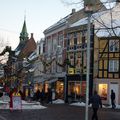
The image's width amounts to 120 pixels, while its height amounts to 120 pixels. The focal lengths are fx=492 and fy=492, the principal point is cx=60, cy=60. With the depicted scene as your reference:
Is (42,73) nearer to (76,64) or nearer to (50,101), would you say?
(76,64)

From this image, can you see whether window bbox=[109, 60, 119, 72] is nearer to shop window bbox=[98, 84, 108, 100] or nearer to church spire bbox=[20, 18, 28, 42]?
shop window bbox=[98, 84, 108, 100]

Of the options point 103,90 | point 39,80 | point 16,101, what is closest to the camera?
point 16,101

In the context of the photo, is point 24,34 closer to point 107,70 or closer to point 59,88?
point 59,88

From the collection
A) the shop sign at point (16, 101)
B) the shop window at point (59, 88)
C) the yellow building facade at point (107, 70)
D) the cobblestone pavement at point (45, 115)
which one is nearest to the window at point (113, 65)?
the yellow building facade at point (107, 70)

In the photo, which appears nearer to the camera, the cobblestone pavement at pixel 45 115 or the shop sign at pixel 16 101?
the cobblestone pavement at pixel 45 115

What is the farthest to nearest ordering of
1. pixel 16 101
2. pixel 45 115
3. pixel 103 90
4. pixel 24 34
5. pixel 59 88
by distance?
pixel 24 34 → pixel 59 88 → pixel 103 90 → pixel 16 101 → pixel 45 115

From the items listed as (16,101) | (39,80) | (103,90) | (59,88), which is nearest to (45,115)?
(16,101)

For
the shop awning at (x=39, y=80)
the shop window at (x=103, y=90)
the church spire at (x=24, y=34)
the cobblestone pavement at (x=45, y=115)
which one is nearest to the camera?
the cobblestone pavement at (x=45, y=115)

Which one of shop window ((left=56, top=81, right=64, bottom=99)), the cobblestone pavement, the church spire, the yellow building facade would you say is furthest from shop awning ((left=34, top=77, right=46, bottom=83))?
the church spire

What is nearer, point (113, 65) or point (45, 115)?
point (45, 115)

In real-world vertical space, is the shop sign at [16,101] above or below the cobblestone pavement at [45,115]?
above

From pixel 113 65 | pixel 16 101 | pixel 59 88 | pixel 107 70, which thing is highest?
pixel 113 65

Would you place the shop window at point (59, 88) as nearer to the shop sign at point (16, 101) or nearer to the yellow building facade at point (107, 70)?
the yellow building facade at point (107, 70)

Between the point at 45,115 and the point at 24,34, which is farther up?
the point at 24,34
